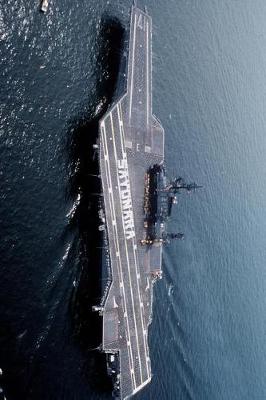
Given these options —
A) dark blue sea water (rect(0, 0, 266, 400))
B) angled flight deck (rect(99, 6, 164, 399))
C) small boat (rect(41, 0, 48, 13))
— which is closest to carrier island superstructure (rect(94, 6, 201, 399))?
angled flight deck (rect(99, 6, 164, 399))

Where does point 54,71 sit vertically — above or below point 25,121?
above

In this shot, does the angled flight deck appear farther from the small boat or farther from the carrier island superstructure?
the small boat

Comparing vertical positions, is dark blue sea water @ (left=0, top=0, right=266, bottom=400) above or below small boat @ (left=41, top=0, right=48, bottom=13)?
below

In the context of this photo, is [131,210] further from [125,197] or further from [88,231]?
[88,231]

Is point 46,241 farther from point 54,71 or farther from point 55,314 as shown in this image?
point 54,71

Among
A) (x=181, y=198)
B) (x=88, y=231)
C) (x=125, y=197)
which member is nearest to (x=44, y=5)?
(x=125, y=197)

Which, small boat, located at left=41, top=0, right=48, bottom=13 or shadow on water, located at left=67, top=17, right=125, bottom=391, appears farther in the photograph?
shadow on water, located at left=67, top=17, right=125, bottom=391

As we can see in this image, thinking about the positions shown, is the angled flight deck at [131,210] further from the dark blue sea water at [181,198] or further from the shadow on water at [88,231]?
the dark blue sea water at [181,198]

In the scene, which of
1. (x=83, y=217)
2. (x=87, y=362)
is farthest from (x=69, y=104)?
(x=87, y=362)
